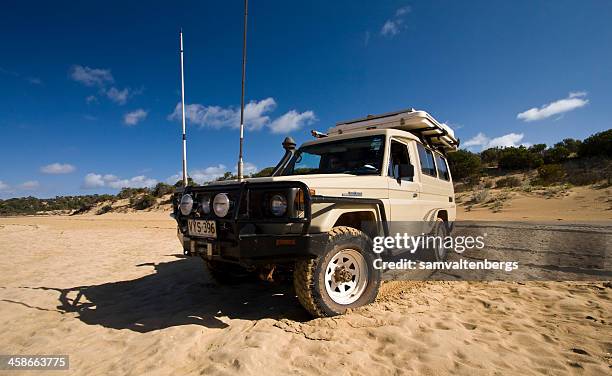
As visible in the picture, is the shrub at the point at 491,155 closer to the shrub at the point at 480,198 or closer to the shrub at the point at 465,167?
the shrub at the point at 465,167

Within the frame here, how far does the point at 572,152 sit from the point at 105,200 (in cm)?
4695

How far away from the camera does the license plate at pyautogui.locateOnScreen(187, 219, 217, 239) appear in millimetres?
3268

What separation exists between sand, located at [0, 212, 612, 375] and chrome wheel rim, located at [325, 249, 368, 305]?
7.7 inches

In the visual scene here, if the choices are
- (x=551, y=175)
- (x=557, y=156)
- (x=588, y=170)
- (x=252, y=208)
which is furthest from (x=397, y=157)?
(x=557, y=156)

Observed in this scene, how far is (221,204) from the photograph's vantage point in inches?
126

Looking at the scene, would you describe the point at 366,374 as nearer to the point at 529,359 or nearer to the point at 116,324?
the point at 529,359

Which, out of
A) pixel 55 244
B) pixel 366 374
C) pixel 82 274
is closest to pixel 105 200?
pixel 55 244

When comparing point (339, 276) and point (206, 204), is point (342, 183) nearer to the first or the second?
point (339, 276)

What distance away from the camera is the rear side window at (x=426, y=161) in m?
4.94

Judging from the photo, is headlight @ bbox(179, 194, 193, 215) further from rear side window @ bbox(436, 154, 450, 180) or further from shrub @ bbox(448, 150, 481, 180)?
shrub @ bbox(448, 150, 481, 180)

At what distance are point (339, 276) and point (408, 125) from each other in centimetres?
265

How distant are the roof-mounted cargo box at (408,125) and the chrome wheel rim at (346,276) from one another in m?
2.36

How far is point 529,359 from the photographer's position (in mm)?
2408

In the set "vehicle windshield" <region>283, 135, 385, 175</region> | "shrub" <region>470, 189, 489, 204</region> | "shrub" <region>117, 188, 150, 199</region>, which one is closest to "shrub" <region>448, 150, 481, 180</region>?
"shrub" <region>470, 189, 489, 204</region>
